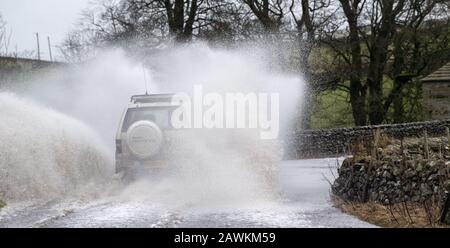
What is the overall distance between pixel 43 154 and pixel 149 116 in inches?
83.0

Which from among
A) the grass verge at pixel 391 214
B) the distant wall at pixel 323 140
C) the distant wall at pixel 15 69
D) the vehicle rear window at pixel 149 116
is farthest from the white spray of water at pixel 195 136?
the grass verge at pixel 391 214

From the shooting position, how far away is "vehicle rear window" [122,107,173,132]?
11.9 m

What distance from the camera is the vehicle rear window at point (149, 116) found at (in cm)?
Answer: 1191

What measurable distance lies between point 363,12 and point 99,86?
663 inches

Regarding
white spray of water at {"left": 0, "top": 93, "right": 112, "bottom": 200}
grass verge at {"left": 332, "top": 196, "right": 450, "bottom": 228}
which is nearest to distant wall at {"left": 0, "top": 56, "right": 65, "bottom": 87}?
white spray of water at {"left": 0, "top": 93, "right": 112, "bottom": 200}

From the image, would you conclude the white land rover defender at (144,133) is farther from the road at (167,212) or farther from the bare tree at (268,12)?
the bare tree at (268,12)

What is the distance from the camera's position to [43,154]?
12.0 m

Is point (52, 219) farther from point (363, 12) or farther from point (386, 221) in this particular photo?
point (363, 12)

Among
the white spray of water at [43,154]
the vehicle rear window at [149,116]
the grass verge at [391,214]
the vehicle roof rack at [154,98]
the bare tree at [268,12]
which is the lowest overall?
the grass verge at [391,214]

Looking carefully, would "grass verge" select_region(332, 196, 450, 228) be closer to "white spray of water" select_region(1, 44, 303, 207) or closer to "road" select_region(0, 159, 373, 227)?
"road" select_region(0, 159, 373, 227)

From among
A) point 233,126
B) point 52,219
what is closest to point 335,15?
point 233,126

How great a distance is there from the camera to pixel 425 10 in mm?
30516

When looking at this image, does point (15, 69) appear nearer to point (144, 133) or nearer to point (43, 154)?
point (43, 154)

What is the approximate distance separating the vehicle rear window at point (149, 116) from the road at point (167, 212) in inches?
51.1
